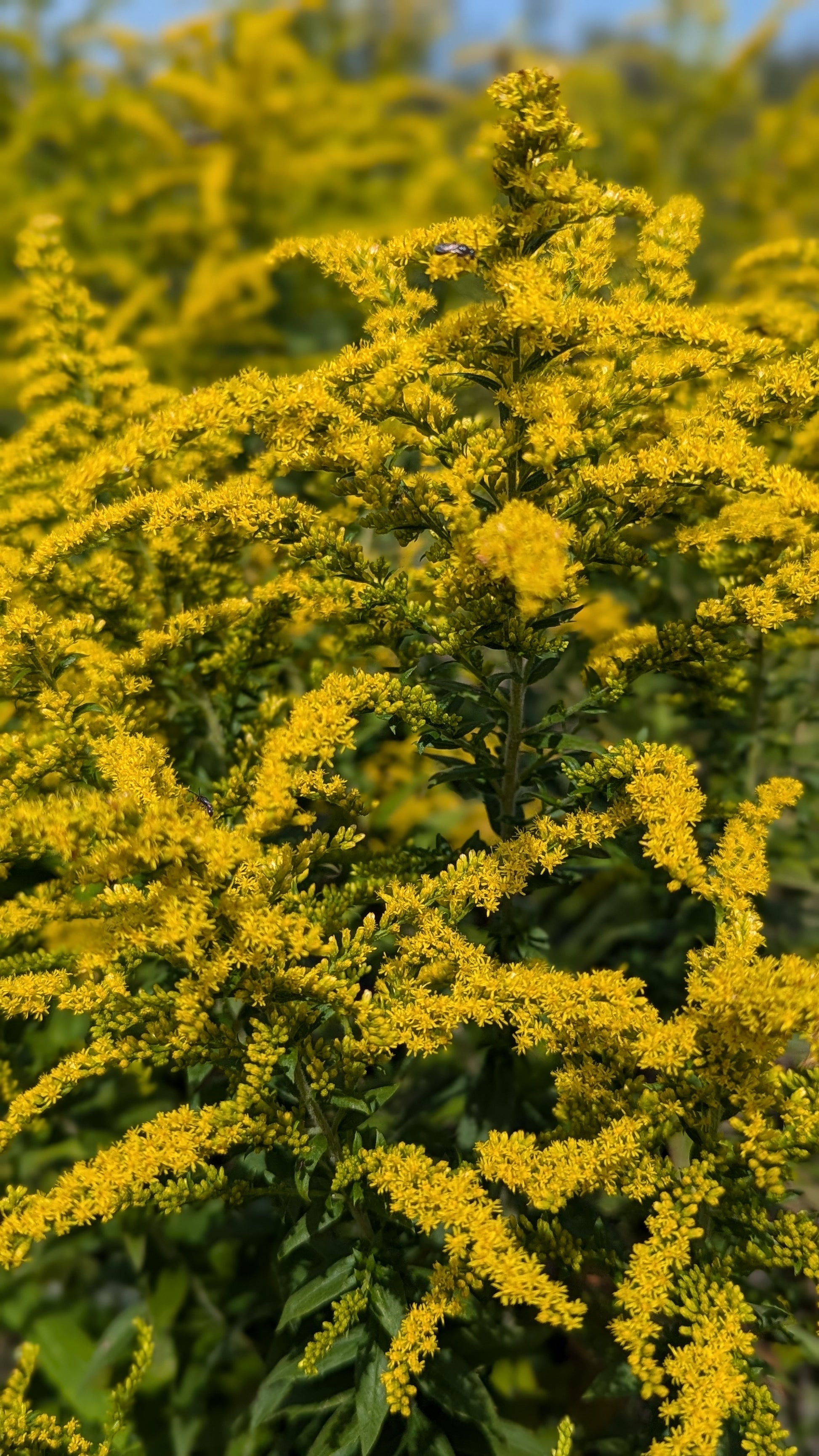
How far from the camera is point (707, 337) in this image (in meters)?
2.26

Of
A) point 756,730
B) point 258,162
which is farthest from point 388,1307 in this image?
point 258,162

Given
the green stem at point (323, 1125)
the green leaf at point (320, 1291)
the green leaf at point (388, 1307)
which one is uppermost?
the green stem at point (323, 1125)

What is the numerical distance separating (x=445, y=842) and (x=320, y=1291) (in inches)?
45.8

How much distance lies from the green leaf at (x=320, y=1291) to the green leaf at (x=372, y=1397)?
15 centimetres

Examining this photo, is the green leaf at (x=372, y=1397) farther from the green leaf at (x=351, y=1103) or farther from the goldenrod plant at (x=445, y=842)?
the green leaf at (x=351, y=1103)

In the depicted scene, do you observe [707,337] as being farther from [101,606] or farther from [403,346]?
[101,606]

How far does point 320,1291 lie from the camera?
2350mm

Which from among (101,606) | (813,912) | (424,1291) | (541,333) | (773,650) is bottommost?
(424,1291)

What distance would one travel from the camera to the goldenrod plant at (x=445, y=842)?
2018 mm

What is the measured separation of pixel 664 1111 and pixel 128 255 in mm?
8019

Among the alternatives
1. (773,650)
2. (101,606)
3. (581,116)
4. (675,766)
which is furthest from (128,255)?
(675,766)

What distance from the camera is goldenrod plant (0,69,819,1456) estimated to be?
6.62 ft

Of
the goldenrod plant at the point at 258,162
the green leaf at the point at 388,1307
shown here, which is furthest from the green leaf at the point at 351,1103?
the goldenrod plant at the point at 258,162

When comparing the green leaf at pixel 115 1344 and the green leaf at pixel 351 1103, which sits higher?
the green leaf at pixel 351 1103
